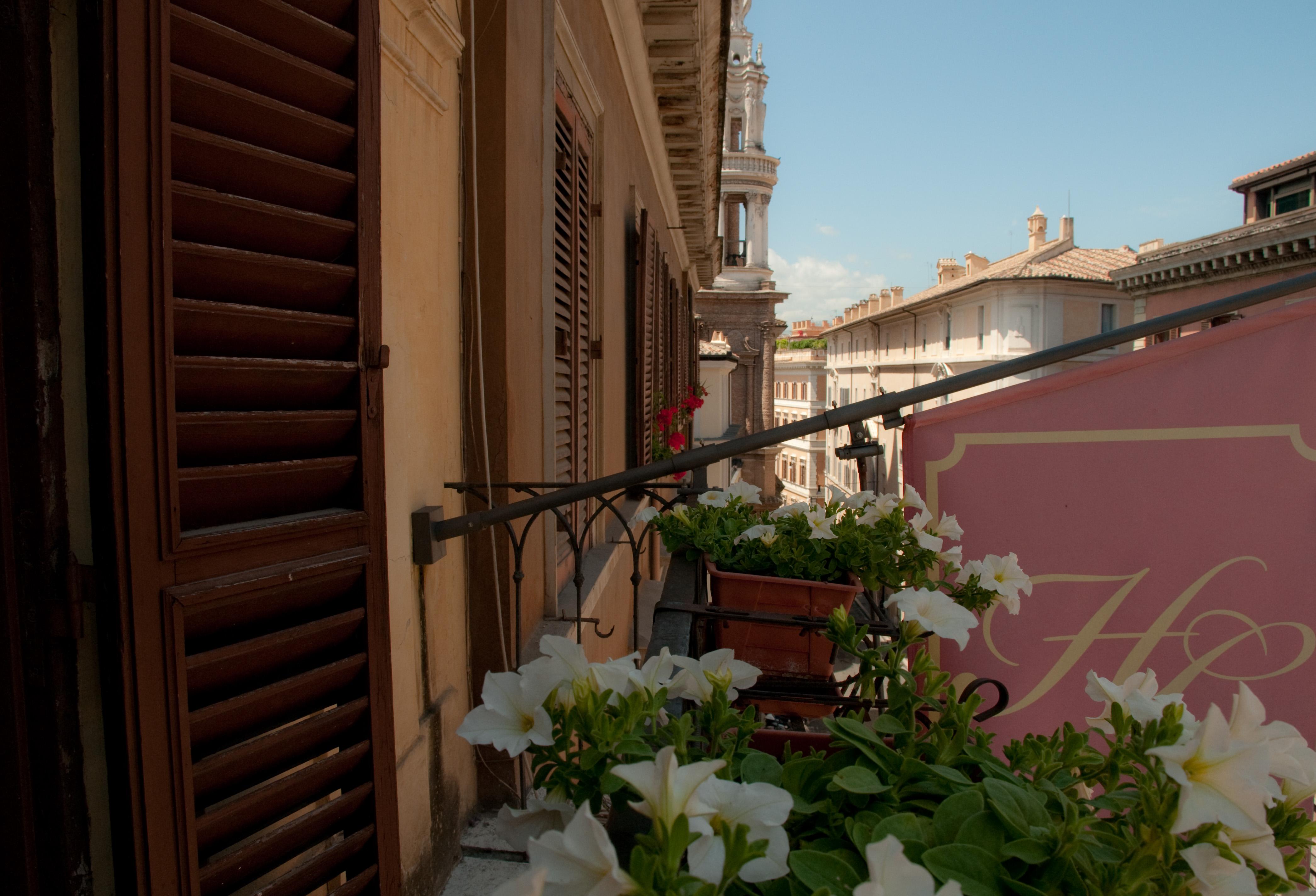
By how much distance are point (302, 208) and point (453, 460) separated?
103 centimetres

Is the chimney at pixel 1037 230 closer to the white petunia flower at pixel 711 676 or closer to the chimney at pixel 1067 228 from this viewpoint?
the chimney at pixel 1067 228

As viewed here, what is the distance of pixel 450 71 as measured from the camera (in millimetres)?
2283

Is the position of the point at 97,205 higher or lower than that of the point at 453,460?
higher

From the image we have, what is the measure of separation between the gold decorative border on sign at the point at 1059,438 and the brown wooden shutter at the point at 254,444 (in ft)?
4.42

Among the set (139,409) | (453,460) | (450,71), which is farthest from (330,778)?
(450,71)

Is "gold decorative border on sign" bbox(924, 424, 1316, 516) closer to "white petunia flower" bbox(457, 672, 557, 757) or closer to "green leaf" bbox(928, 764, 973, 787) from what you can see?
"green leaf" bbox(928, 764, 973, 787)

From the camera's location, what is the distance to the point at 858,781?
33.8 inches

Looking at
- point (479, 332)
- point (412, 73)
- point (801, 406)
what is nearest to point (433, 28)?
point (412, 73)

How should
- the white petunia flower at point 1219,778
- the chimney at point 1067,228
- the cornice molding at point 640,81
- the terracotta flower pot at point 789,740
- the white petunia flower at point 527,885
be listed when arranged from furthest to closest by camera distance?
the chimney at point 1067,228 → the cornice molding at point 640,81 → the terracotta flower pot at point 789,740 → the white petunia flower at point 1219,778 → the white petunia flower at point 527,885

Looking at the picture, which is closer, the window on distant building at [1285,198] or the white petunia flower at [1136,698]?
the white petunia flower at [1136,698]

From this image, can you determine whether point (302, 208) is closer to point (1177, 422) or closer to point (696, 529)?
point (696, 529)

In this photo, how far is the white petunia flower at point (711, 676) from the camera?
0.95 meters

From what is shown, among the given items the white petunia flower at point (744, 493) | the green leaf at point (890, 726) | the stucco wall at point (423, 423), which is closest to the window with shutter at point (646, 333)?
the white petunia flower at point (744, 493)

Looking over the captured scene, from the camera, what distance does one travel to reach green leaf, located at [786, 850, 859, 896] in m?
0.72
